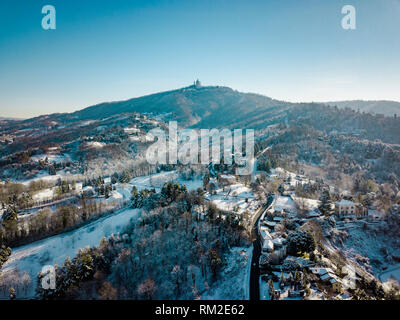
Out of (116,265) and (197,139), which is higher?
(197,139)

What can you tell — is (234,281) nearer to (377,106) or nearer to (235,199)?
(235,199)

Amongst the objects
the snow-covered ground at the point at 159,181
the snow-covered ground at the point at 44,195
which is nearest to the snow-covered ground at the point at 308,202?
the snow-covered ground at the point at 159,181

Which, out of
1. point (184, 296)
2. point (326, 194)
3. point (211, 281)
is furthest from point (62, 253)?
point (326, 194)

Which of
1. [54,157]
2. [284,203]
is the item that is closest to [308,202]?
[284,203]

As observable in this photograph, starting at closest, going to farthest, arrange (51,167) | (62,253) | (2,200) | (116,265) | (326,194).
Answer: (116,265) < (62,253) < (326,194) < (2,200) < (51,167)

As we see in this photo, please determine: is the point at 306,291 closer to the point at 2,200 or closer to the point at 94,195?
the point at 94,195

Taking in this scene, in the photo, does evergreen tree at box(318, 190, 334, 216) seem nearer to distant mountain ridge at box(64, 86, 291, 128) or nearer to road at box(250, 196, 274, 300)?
road at box(250, 196, 274, 300)
